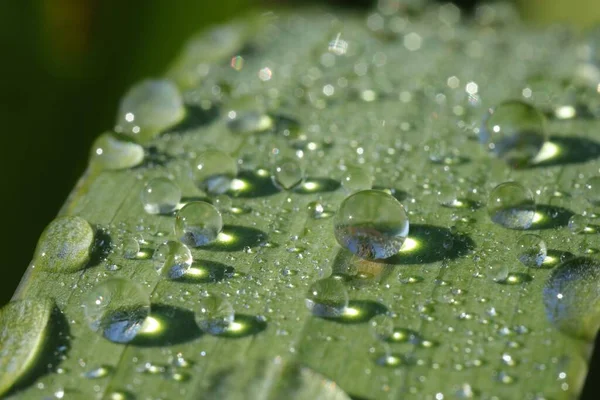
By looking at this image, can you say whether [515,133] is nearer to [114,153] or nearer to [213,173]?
[213,173]

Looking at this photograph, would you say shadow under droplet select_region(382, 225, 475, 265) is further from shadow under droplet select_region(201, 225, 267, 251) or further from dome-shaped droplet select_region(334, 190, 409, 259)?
shadow under droplet select_region(201, 225, 267, 251)

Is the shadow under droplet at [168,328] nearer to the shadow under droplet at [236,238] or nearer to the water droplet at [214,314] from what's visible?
the water droplet at [214,314]

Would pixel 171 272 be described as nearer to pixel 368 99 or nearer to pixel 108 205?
pixel 108 205

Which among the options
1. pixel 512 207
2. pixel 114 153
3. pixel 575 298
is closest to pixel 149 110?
pixel 114 153

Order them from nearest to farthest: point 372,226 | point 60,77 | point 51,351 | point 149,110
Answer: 1. point 51,351
2. point 372,226
3. point 149,110
4. point 60,77

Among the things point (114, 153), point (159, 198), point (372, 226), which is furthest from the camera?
point (114, 153)

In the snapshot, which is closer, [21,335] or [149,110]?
[21,335]
